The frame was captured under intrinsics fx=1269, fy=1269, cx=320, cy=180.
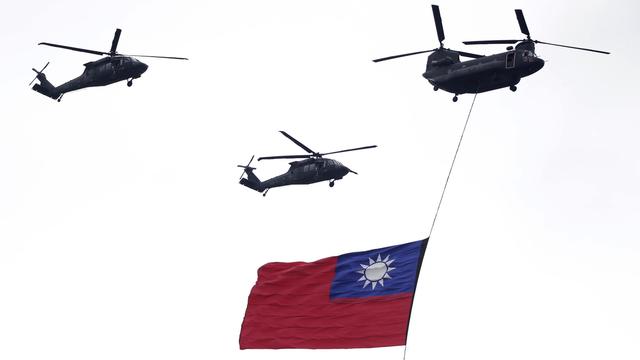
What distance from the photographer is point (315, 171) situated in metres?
91.5

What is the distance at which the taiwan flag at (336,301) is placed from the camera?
142ft

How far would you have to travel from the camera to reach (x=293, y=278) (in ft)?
151

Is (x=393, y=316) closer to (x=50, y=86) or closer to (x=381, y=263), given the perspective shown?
(x=381, y=263)

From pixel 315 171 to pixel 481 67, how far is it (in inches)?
915

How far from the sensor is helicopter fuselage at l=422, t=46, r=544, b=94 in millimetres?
69188

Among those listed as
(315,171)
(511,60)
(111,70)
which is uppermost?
(111,70)

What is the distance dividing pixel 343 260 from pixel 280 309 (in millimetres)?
2855

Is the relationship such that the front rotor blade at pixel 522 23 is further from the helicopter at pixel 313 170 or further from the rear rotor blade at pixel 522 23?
the helicopter at pixel 313 170

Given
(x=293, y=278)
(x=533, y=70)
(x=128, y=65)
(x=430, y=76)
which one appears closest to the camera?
(x=293, y=278)

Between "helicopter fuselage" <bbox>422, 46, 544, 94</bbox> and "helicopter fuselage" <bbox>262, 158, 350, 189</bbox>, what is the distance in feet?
57.1

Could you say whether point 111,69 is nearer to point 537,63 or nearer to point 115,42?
point 115,42

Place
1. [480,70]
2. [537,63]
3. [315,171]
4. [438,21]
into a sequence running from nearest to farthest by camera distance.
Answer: [537,63] < [480,70] < [438,21] < [315,171]

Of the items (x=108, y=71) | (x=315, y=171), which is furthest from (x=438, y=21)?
(x=108, y=71)

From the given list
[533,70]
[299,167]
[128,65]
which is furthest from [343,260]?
[299,167]
